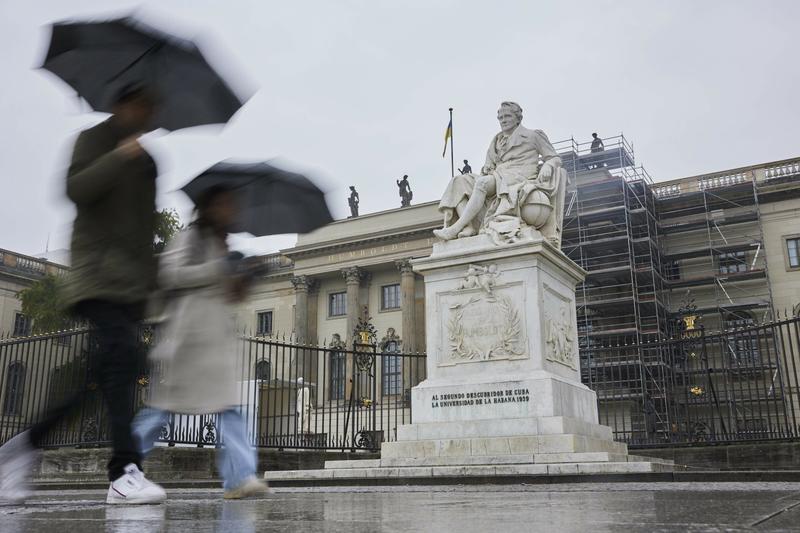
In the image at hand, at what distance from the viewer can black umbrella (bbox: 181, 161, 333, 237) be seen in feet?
12.9

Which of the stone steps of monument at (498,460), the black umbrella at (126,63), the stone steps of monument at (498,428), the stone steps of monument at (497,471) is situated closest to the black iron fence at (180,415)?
the black umbrella at (126,63)

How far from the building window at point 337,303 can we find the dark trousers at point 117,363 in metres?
45.6

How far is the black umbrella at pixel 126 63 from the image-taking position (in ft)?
11.5

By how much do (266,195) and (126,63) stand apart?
0.95m

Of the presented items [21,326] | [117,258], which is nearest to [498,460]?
[117,258]

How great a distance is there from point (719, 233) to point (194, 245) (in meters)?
37.8

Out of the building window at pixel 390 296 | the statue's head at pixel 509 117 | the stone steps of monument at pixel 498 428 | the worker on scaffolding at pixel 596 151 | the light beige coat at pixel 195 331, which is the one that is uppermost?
the worker on scaffolding at pixel 596 151

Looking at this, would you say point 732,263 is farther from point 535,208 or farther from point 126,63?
point 126,63

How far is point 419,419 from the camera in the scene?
9414 mm

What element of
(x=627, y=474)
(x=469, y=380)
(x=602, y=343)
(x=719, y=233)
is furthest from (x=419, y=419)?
(x=719, y=233)

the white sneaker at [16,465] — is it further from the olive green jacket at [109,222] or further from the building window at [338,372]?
the building window at [338,372]

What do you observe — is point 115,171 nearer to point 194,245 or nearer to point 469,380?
point 194,245

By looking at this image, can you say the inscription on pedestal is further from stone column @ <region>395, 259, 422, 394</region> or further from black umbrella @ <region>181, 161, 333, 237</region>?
stone column @ <region>395, 259, 422, 394</region>

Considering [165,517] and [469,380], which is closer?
[165,517]
